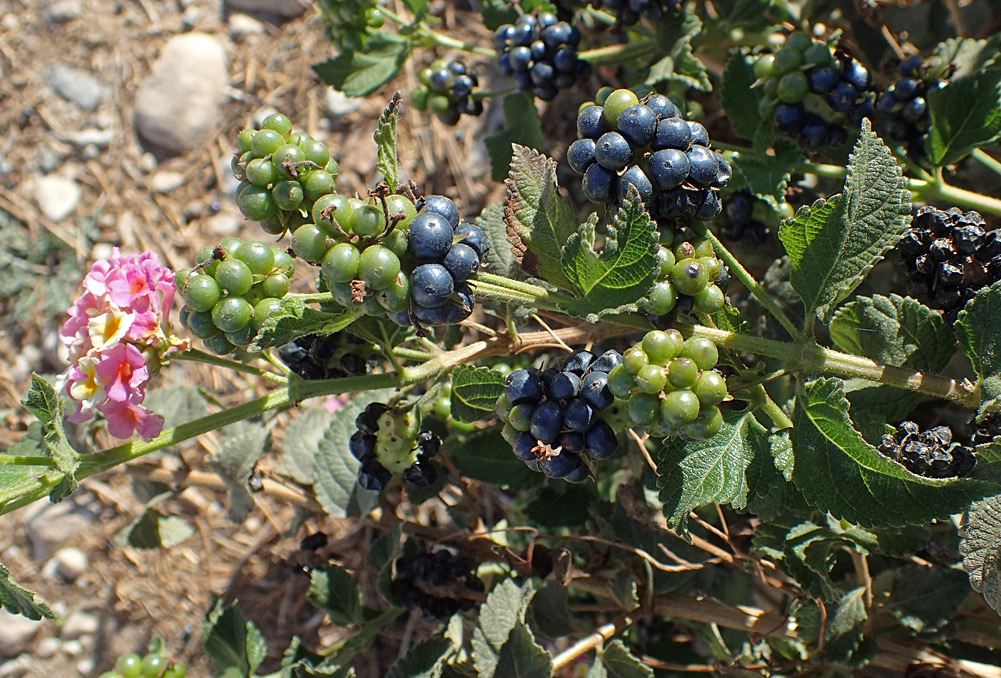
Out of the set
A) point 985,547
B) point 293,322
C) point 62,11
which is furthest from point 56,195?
point 985,547

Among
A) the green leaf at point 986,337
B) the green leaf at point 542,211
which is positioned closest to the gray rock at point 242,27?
the green leaf at point 542,211

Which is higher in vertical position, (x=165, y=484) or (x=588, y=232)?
(x=588, y=232)

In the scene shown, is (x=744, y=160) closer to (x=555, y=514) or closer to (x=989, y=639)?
(x=555, y=514)

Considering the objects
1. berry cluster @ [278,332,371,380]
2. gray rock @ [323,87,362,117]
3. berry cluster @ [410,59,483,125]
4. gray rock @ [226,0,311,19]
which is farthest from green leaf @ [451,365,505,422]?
gray rock @ [226,0,311,19]

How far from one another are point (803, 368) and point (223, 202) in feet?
9.72

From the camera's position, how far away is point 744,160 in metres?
2.28

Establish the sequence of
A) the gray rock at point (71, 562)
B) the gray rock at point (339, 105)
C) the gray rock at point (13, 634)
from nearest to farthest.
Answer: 1. the gray rock at point (13, 634)
2. the gray rock at point (71, 562)
3. the gray rock at point (339, 105)

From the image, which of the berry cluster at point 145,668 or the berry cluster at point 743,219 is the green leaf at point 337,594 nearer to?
the berry cluster at point 145,668

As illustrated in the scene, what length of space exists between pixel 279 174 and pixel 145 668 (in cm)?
165

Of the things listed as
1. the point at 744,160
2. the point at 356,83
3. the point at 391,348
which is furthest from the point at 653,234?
the point at 356,83

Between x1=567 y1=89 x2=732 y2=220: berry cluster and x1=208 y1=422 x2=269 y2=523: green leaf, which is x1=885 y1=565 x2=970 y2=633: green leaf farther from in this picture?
x1=208 y1=422 x2=269 y2=523: green leaf

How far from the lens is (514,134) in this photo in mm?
2918

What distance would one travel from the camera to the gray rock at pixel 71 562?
346 centimetres

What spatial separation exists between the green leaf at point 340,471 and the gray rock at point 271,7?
7.67 ft
